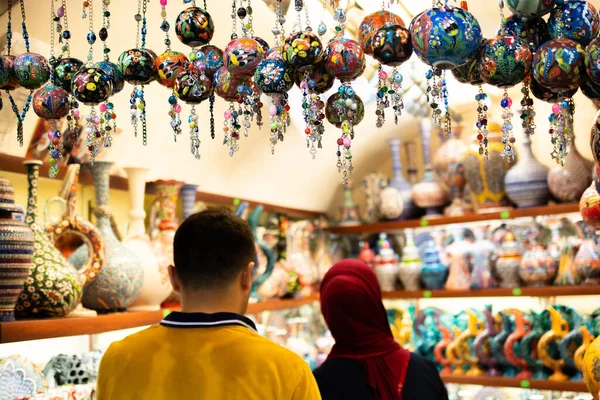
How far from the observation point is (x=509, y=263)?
3.68 metres

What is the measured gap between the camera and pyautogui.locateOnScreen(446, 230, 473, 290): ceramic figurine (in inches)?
152

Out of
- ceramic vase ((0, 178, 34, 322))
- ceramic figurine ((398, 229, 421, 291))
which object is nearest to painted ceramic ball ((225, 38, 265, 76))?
ceramic vase ((0, 178, 34, 322))

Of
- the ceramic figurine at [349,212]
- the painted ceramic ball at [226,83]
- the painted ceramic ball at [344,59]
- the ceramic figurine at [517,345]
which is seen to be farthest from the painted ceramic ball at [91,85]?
the ceramic figurine at [349,212]

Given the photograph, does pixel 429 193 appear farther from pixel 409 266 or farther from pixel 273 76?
pixel 273 76

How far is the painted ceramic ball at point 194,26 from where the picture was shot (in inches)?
63.6


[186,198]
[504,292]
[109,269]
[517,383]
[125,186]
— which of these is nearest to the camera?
[109,269]

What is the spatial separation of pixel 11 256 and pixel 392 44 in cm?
111

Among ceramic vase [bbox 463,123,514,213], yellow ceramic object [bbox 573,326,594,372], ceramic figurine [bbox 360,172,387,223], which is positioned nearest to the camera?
yellow ceramic object [bbox 573,326,594,372]

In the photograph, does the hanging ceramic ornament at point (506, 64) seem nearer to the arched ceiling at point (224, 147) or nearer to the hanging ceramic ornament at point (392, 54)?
the hanging ceramic ornament at point (392, 54)

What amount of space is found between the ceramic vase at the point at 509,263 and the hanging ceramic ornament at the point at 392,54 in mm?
2332

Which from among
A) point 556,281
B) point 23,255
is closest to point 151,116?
point 23,255

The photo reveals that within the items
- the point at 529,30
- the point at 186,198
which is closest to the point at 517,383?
the point at 186,198

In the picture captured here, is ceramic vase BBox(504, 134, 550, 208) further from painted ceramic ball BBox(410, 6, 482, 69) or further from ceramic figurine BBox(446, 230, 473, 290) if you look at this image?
painted ceramic ball BBox(410, 6, 482, 69)

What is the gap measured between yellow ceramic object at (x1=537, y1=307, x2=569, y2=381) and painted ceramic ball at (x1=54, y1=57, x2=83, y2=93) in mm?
2470
